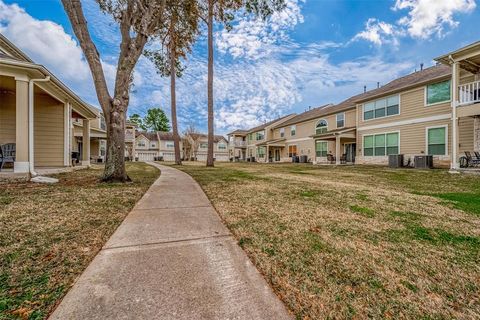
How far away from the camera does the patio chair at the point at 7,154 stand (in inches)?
253

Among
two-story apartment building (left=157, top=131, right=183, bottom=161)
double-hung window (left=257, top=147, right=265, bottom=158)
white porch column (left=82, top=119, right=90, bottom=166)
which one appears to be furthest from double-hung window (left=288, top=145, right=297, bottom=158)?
two-story apartment building (left=157, top=131, right=183, bottom=161)

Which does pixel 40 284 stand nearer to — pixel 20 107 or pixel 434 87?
pixel 20 107

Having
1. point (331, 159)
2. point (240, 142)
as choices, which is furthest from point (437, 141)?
point (240, 142)

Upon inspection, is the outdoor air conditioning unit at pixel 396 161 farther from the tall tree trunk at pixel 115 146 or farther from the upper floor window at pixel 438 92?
the tall tree trunk at pixel 115 146

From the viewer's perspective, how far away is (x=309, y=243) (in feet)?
7.68

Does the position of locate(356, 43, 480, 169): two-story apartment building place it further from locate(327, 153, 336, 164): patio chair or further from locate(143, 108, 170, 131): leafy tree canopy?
locate(143, 108, 170, 131): leafy tree canopy

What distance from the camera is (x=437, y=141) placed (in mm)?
12266

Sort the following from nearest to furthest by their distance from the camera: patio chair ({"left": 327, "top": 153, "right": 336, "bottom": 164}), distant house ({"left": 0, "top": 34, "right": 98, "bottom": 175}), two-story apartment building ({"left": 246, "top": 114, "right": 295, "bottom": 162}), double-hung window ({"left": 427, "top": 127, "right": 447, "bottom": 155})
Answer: distant house ({"left": 0, "top": 34, "right": 98, "bottom": 175}) → double-hung window ({"left": 427, "top": 127, "right": 447, "bottom": 155}) → patio chair ({"left": 327, "top": 153, "right": 336, "bottom": 164}) → two-story apartment building ({"left": 246, "top": 114, "right": 295, "bottom": 162})

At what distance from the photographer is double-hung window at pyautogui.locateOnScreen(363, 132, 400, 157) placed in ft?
47.8

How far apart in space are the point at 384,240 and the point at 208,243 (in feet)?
6.50

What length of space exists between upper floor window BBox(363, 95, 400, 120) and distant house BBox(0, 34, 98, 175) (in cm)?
1814

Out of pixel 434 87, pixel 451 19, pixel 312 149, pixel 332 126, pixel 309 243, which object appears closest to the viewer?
pixel 309 243

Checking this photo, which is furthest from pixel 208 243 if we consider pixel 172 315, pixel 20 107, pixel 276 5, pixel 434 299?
pixel 276 5

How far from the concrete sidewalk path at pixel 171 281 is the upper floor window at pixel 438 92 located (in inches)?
601
